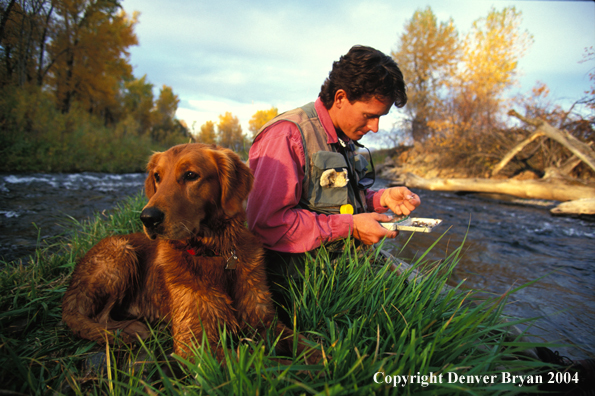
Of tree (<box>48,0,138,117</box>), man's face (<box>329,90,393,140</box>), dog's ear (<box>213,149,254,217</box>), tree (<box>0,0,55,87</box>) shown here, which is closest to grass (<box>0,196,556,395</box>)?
dog's ear (<box>213,149,254,217</box>)

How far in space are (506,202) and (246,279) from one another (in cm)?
1129

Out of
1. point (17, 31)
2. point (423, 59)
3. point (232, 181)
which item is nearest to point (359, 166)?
point (232, 181)

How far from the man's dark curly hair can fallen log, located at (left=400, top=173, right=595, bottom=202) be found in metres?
9.66

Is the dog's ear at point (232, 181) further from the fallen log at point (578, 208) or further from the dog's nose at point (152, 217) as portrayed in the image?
the fallen log at point (578, 208)

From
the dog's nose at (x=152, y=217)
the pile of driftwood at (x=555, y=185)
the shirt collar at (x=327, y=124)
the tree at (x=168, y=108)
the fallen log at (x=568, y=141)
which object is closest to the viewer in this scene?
the dog's nose at (x=152, y=217)

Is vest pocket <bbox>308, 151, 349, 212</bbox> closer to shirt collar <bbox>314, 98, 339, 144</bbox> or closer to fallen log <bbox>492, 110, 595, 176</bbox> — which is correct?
shirt collar <bbox>314, 98, 339, 144</bbox>

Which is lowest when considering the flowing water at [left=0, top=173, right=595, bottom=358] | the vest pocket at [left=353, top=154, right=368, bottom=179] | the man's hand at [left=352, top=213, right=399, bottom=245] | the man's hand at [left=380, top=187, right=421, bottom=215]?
the flowing water at [left=0, top=173, right=595, bottom=358]

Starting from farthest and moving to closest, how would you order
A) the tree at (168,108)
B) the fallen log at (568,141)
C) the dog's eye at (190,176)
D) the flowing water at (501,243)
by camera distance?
1. the tree at (168,108)
2. the fallen log at (568,141)
3. the flowing water at (501,243)
4. the dog's eye at (190,176)

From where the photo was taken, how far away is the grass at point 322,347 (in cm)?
113

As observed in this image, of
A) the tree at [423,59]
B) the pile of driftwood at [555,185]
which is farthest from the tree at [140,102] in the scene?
the pile of driftwood at [555,185]

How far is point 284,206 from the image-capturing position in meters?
2.13

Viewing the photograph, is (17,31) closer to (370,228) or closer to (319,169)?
(319,169)

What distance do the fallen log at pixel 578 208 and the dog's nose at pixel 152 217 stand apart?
10.1 m

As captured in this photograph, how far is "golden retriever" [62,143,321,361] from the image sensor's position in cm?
157
